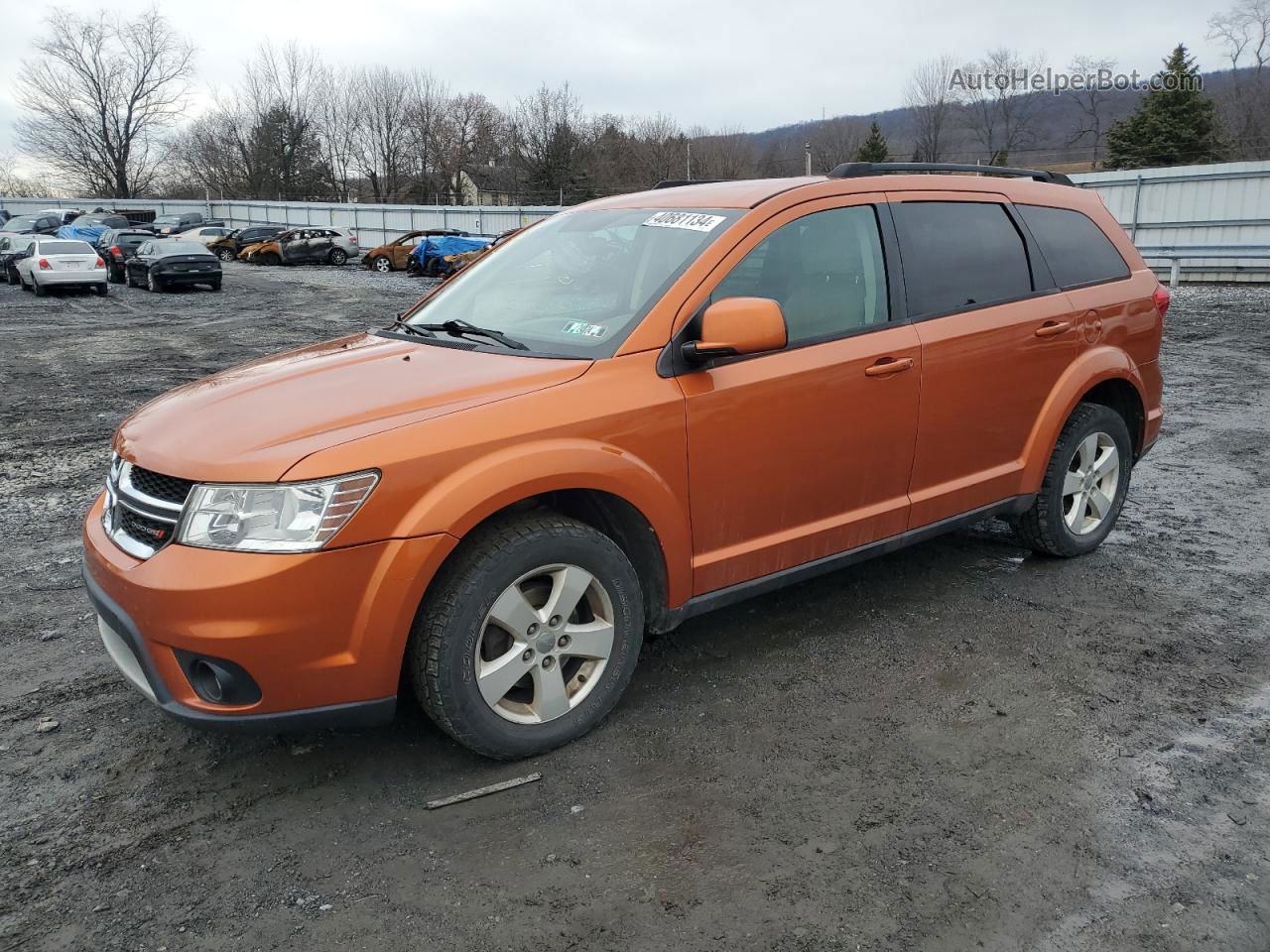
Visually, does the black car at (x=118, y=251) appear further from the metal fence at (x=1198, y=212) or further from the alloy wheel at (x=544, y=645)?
the alloy wheel at (x=544, y=645)

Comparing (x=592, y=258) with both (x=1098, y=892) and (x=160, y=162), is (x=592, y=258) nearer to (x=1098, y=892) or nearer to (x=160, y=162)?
(x=1098, y=892)

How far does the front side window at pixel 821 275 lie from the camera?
12.2 ft

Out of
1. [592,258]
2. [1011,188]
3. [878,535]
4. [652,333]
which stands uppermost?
[1011,188]

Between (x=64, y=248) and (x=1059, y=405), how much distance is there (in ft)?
89.2

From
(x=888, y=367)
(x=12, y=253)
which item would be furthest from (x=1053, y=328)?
(x=12, y=253)


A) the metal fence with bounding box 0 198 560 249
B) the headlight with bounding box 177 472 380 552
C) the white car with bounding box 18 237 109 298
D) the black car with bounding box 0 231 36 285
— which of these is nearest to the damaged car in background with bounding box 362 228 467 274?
the metal fence with bounding box 0 198 560 249

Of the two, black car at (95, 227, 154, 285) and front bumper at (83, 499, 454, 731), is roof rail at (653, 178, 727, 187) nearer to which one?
front bumper at (83, 499, 454, 731)

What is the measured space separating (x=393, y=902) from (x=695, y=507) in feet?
5.16

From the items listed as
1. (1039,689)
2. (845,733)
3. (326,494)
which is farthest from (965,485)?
(326,494)

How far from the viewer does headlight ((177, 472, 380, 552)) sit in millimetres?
2787

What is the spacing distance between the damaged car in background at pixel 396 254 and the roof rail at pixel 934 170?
31833mm

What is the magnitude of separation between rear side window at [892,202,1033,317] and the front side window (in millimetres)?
182

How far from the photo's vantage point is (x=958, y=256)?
436 centimetres

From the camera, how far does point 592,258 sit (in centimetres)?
397
